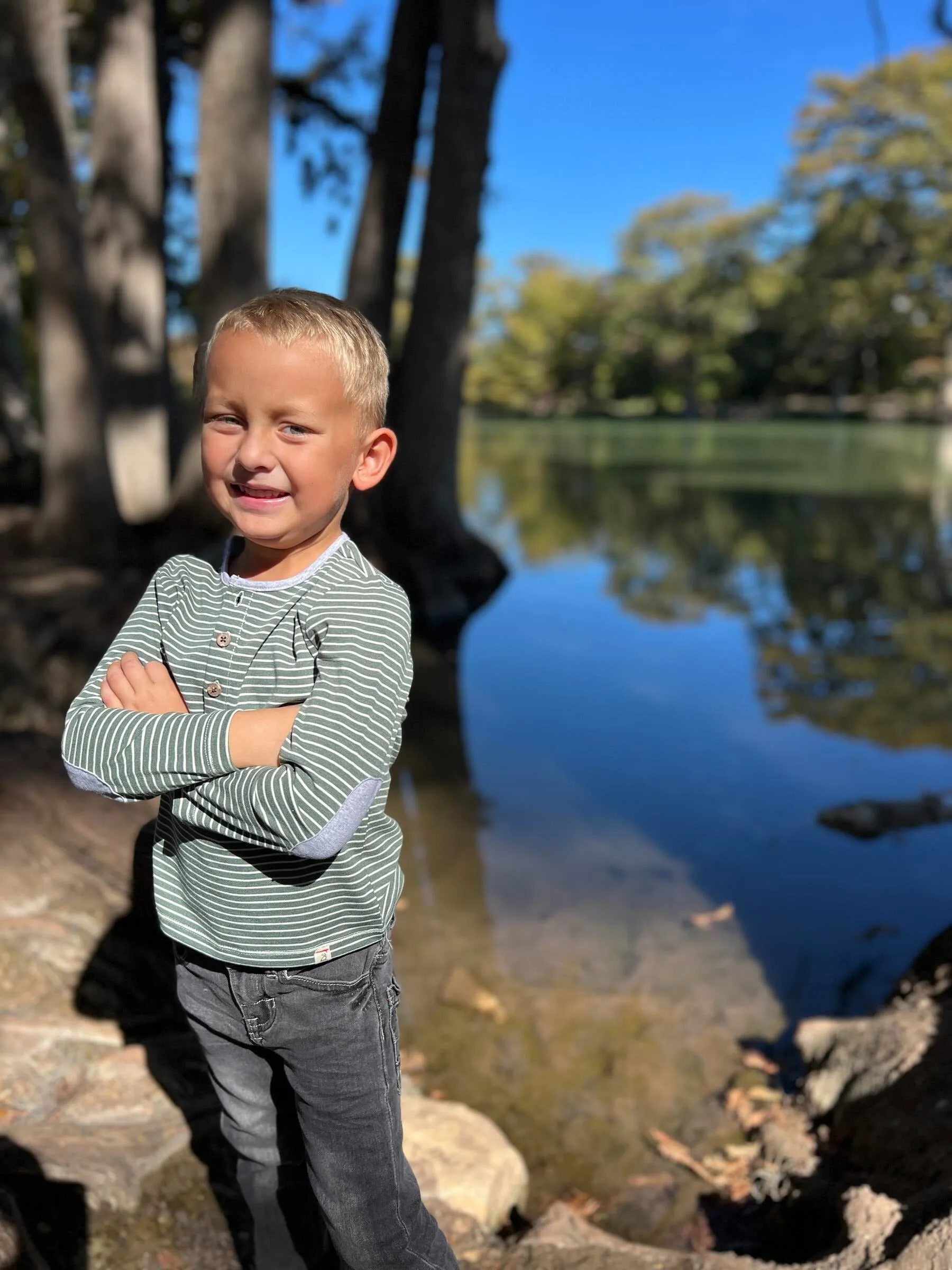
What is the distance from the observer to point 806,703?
7648mm

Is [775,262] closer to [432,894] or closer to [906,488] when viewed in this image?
[906,488]

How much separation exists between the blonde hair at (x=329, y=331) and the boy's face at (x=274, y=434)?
1 centimetres

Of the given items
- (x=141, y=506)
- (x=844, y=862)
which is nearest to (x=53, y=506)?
(x=141, y=506)

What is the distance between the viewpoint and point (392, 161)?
Answer: 8.90m

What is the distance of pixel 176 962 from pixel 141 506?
25.2 ft

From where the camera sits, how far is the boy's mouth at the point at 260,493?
1.54 meters

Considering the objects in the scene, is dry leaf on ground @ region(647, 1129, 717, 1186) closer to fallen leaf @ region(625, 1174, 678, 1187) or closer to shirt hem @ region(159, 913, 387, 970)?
fallen leaf @ region(625, 1174, 678, 1187)

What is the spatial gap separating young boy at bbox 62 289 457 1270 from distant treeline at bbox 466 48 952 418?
47.6 meters

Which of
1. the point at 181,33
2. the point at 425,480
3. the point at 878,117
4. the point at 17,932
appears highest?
the point at 878,117

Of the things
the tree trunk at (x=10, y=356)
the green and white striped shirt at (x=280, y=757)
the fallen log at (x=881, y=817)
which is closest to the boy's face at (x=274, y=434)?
the green and white striped shirt at (x=280, y=757)

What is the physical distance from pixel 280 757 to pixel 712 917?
3435 mm

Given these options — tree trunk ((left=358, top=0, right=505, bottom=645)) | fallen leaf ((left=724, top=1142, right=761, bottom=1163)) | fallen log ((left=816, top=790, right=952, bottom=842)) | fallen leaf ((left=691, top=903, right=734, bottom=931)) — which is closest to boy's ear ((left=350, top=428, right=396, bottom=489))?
fallen leaf ((left=724, top=1142, right=761, bottom=1163))

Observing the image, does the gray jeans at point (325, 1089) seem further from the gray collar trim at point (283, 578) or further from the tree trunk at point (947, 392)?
the tree trunk at point (947, 392)

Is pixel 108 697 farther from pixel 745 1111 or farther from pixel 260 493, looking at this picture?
pixel 745 1111
